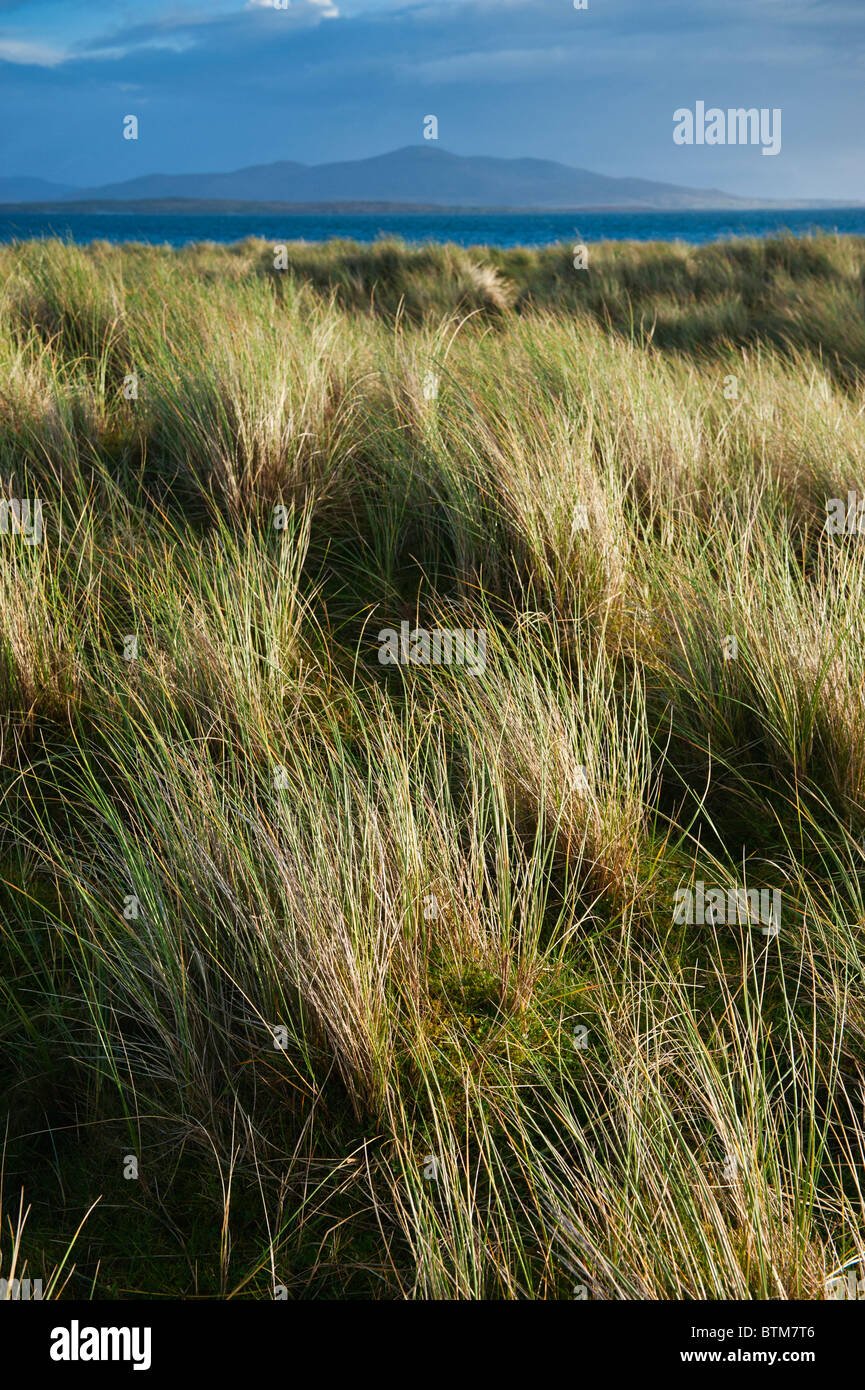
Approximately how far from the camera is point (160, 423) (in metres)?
3.79

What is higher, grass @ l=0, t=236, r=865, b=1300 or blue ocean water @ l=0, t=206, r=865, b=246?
blue ocean water @ l=0, t=206, r=865, b=246

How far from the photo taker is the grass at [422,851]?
4.44ft

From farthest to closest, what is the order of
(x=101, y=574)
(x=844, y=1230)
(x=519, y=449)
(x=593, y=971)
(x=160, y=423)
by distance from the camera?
(x=160, y=423)
(x=519, y=449)
(x=101, y=574)
(x=593, y=971)
(x=844, y=1230)

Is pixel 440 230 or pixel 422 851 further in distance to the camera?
pixel 440 230

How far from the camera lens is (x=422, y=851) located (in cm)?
179

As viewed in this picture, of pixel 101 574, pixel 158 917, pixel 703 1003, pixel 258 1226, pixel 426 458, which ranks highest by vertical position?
pixel 426 458

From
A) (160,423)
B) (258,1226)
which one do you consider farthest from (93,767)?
(160,423)

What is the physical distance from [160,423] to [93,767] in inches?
79.7

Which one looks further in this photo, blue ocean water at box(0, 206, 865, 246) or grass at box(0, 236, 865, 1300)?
blue ocean water at box(0, 206, 865, 246)

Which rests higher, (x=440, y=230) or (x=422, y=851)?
(x=440, y=230)

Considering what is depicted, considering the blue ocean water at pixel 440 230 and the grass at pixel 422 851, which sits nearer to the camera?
the grass at pixel 422 851

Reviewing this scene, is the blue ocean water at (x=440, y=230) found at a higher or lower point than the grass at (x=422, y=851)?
higher

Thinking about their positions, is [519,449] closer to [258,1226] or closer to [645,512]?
[645,512]

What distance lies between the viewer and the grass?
135cm
